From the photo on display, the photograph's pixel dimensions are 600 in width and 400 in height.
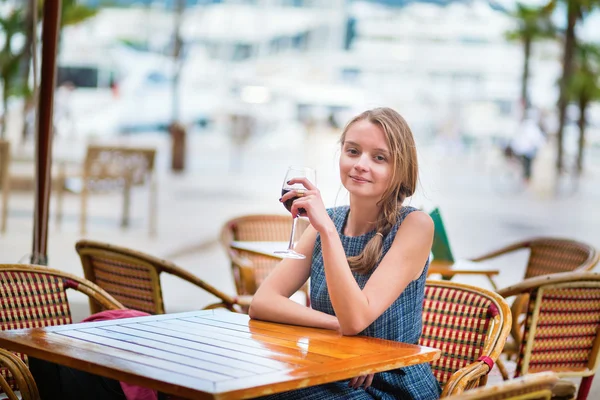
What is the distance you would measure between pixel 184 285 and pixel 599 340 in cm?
449

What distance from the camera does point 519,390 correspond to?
194cm

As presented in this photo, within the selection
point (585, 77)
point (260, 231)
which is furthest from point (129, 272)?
point (585, 77)

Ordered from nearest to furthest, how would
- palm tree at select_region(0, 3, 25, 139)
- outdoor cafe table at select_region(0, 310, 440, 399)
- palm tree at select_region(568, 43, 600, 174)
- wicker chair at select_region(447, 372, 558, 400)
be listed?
wicker chair at select_region(447, 372, 558, 400)
outdoor cafe table at select_region(0, 310, 440, 399)
palm tree at select_region(0, 3, 25, 139)
palm tree at select_region(568, 43, 600, 174)

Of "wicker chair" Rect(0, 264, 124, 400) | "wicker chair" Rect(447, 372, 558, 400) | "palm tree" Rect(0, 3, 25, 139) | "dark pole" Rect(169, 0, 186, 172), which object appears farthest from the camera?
"dark pole" Rect(169, 0, 186, 172)

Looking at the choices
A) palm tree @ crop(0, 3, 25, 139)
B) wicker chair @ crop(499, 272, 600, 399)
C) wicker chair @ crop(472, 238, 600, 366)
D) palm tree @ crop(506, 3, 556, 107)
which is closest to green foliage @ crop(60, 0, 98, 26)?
palm tree @ crop(0, 3, 25, 139)

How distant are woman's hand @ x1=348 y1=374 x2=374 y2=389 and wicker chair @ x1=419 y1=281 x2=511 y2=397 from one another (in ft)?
1.88

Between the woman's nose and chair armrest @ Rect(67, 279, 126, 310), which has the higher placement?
the woman's nose

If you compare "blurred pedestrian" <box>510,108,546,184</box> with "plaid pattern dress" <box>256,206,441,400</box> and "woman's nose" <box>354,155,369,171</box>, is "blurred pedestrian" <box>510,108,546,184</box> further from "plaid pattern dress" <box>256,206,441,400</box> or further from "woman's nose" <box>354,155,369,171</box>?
"woman's nose" <box>354,155,369,171</box>

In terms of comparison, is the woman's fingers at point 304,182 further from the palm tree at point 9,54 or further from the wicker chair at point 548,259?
the palm tree at point 9,54

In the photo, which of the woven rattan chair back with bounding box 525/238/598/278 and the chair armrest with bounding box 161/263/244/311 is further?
the woven rattan chair back with bounding box 525/238/598/278

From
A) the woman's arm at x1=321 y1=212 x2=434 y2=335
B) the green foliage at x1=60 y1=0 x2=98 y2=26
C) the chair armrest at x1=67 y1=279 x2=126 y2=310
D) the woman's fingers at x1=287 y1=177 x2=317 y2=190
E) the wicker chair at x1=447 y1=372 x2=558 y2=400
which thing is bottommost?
the chair armrest at x1=67 y1=279 x2=126 y2=310

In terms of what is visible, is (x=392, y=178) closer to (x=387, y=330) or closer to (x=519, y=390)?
(x=387, y=330)

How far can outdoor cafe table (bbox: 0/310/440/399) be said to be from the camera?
83.3 inches

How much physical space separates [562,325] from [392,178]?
1.24 meters
